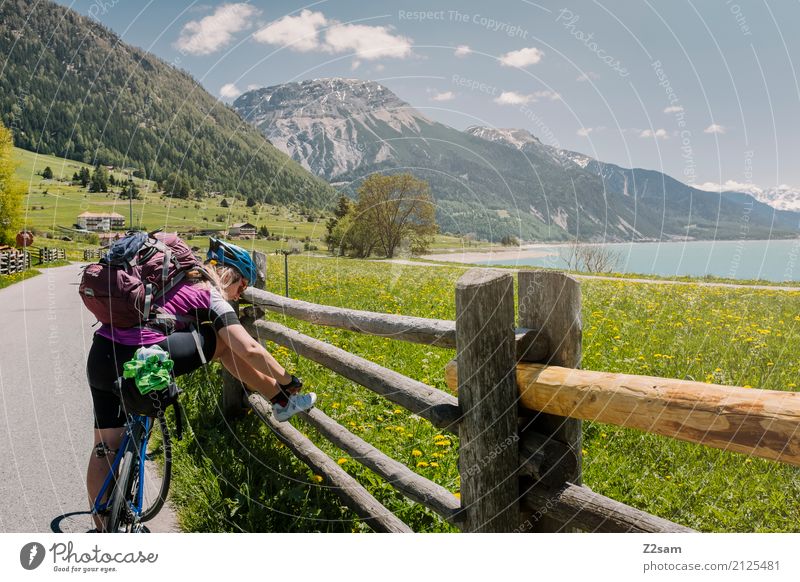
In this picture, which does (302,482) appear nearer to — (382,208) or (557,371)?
(557,371)

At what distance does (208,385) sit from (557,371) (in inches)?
188

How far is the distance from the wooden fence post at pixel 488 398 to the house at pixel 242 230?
2553 mm

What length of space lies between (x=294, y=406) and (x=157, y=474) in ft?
6.74

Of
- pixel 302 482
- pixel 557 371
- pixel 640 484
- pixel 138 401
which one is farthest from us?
pixel 302 482

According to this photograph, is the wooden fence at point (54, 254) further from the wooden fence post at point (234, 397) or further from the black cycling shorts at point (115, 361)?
the black cycling shorts at point (115, 361)

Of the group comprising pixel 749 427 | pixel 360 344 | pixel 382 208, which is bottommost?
pixel 360 344

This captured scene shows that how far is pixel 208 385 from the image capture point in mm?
6098

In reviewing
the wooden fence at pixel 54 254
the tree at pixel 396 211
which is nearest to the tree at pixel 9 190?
the wooden fence at pixel 54 254

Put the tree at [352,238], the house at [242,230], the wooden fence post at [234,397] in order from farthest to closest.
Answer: the tree at [352,238]
the wooden fence post at [234,397]
the house at [242,230]

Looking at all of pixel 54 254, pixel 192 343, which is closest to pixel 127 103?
pixel 192 343

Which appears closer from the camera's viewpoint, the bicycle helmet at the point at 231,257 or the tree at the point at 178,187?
the bicycle helmet at the point at 231,257

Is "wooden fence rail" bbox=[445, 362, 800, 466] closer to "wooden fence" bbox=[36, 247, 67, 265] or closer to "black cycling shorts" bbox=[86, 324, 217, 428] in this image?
"black cycling shorts" bbox=[86, 324, 217, 428]

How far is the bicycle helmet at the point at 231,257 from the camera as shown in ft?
10.6
